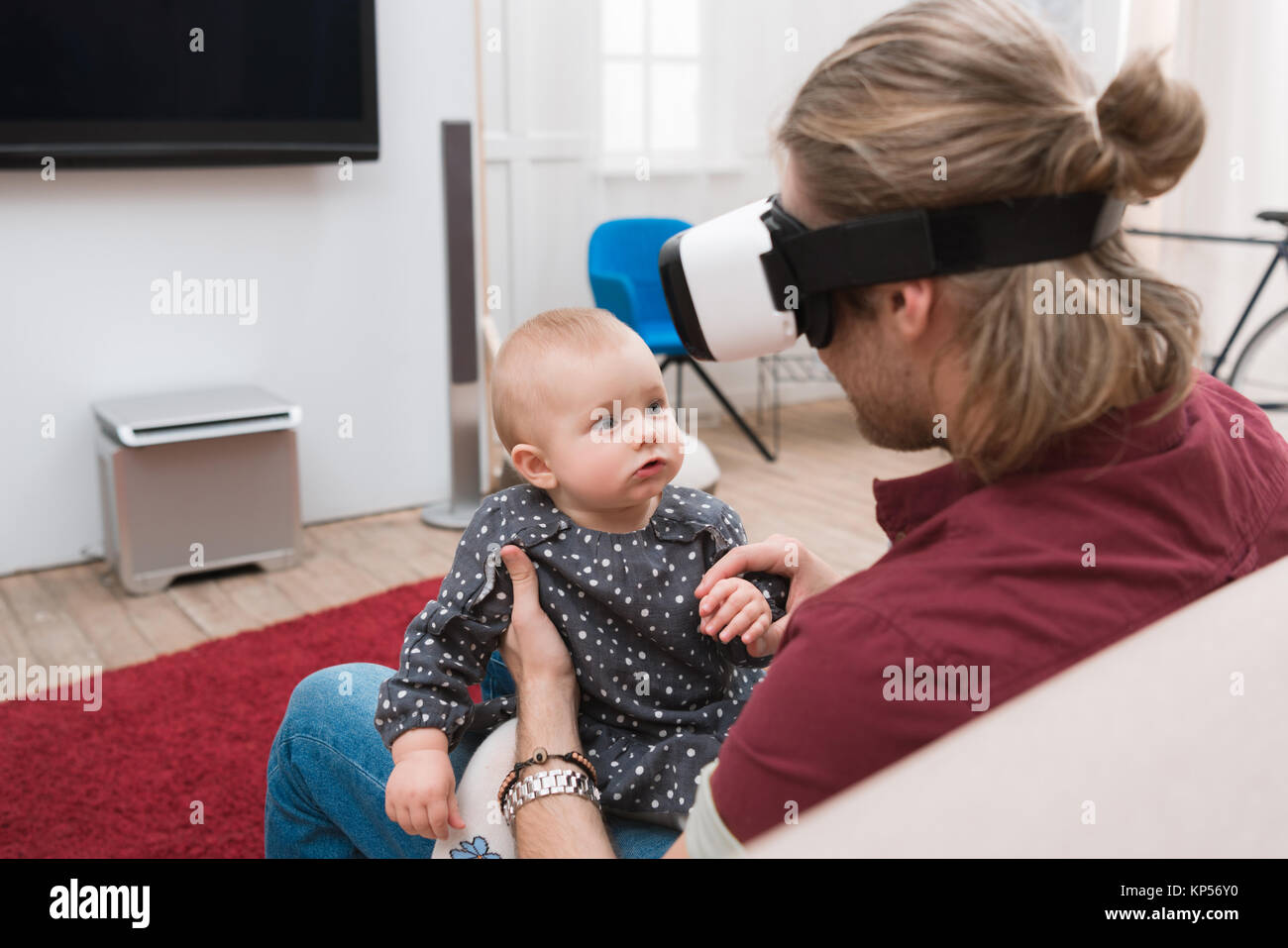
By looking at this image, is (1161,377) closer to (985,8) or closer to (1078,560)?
(1078,560)

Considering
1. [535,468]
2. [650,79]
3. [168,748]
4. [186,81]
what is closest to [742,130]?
[650,79]

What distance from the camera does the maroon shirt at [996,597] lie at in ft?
2.37

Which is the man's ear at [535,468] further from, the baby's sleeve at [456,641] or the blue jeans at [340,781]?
the blue jeans at [340,781]

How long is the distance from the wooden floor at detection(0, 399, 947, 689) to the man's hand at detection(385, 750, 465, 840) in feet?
5.87

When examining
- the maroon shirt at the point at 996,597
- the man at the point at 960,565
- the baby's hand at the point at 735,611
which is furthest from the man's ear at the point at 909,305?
the baby's hand at the point at 735,611

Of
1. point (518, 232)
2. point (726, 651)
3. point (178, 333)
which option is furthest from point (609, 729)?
point (518, 232)

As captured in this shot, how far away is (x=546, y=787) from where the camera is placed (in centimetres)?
107

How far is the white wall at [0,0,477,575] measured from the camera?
3084 millimetres

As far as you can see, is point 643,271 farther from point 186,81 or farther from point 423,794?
point 423,794

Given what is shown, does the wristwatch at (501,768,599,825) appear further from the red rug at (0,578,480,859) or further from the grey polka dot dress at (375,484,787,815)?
the red rug at (0,578,480,859)

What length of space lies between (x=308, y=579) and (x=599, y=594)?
84.8 inches

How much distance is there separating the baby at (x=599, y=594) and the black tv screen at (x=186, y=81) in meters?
2.24

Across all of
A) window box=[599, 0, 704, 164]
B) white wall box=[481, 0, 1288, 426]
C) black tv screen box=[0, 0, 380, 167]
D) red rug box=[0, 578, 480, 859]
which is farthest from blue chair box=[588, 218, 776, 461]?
red rug box=[0, 578, 480, 859]
